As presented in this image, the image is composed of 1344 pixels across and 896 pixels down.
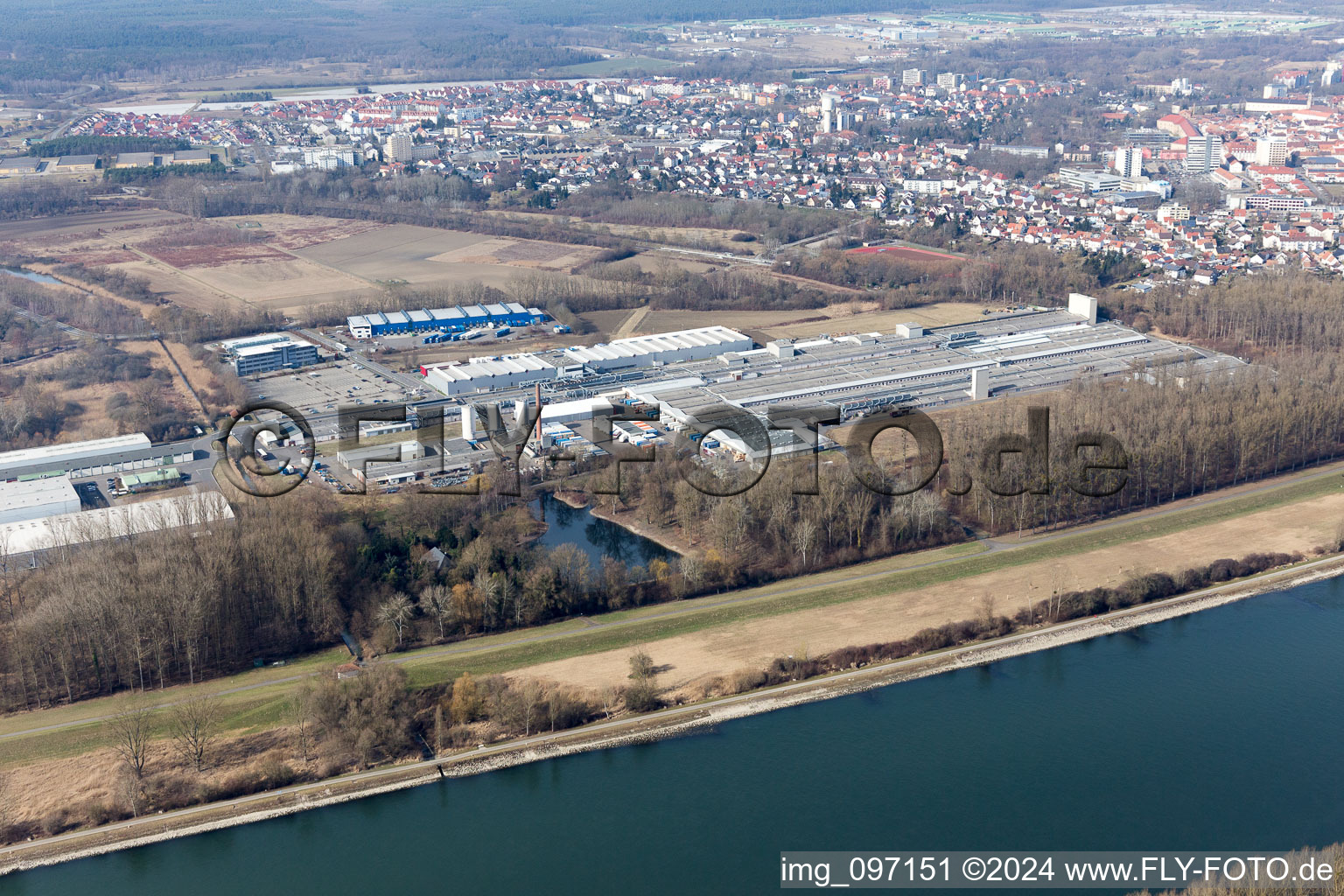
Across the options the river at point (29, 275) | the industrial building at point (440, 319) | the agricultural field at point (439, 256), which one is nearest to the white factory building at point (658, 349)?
the industrial building at point (440, 319)

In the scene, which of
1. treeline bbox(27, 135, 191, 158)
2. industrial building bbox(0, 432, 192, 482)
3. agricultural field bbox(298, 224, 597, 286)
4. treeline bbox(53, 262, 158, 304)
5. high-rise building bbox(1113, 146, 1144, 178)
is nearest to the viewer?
industrial building bbox(0, 432, 192, 482)

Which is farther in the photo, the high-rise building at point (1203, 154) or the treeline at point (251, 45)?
the treeline at point (251, 45)

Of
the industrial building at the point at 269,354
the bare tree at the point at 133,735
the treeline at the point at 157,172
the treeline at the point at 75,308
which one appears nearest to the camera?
the bare tree at the point at 133,735

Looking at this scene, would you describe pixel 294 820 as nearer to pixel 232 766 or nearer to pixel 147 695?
pixel 232 766

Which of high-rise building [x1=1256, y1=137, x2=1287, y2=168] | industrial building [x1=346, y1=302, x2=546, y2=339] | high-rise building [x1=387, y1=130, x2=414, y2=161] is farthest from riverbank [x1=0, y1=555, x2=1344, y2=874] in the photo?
high-rise building [x1=387, y1=130, x2=414, y2=161]

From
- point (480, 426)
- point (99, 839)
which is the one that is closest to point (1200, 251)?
point (480, 426)

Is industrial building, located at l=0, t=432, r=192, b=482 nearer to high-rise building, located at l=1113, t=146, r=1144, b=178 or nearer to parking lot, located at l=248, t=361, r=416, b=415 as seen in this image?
parking lot, located at l=248, t=361, r=416, b=415

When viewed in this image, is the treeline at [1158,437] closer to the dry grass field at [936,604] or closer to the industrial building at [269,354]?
the dry grass field at [936,604]
